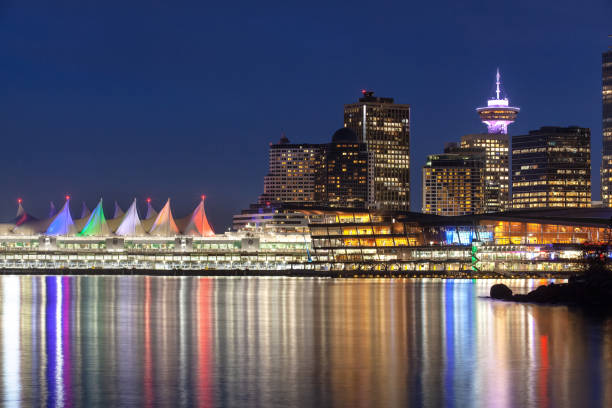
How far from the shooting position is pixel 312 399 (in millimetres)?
31156

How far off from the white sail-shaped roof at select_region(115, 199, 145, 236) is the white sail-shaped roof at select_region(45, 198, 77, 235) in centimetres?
893

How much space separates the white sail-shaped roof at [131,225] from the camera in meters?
172

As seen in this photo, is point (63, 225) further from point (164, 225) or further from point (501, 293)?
point (501, 293)

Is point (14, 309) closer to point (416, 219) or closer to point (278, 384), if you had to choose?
point (278, 384)

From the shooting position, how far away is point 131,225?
567 feet

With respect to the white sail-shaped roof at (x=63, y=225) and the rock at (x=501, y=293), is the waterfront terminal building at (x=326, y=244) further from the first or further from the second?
the rock at (x=501, y=293)

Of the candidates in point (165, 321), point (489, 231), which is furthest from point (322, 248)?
point (165, 321)

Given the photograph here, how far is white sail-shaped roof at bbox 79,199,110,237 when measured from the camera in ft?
567

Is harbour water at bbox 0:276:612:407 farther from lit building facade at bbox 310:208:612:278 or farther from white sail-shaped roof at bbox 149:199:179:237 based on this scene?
white sail-shaped roof at bbox 149:199:179:237

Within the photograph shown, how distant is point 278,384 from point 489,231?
115 metres

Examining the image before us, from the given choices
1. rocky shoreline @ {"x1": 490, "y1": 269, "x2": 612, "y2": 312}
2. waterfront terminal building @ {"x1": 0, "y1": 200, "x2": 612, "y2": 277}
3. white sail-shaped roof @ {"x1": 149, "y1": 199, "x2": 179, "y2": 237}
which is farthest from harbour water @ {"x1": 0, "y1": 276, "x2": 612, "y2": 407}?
white sail-shaped roof @ {"x1": 149, "y1": 199, "x2": 179, "y2": 237}

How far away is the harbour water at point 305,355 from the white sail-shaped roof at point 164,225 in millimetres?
99239

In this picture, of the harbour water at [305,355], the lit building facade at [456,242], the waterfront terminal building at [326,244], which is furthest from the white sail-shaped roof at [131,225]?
the harbour water at [305,355]

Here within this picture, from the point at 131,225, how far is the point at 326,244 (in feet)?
117
